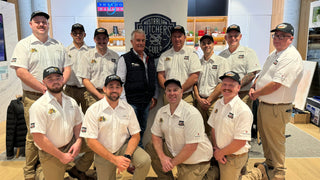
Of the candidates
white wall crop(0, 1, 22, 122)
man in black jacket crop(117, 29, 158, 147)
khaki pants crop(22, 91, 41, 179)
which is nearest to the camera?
khaki pants crop(22, 91, 41, 179)

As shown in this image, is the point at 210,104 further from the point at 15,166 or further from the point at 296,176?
the point at 15,166

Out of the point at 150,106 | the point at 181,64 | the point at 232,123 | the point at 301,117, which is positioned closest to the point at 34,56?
the point at 150,106

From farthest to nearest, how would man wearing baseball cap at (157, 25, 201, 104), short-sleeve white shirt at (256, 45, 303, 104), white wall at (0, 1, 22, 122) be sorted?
white wall at (0, 1, 22, 122), man wearing baseball cap at (157, 25, 201, 104), short-sleeve white shirt at (256, 45, 303, 104)

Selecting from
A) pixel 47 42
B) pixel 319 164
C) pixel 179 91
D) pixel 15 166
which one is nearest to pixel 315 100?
pixel 319 164

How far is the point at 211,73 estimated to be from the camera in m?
3.23

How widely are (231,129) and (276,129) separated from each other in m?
0.81

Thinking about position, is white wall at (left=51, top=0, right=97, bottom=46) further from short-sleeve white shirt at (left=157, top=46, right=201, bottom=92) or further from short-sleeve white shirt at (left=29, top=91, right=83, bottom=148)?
short-sleeve white shirt at (left=29, top=91, right=83, bottom=148)

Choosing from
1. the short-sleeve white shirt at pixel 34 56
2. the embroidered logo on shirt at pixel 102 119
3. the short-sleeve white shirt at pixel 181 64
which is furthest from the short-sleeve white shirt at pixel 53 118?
the short-sleeve white shirt at pixel 181 64

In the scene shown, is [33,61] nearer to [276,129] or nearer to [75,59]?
[75,59]

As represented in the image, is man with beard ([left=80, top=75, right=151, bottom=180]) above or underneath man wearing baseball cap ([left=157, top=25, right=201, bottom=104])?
underneath

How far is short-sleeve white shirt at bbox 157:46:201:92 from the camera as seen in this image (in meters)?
3.16

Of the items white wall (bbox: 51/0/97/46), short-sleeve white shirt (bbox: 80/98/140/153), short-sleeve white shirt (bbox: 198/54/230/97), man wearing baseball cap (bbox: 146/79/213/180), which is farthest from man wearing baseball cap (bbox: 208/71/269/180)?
white wall (bbox: 51/0/97/46)

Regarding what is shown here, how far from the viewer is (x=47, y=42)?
2.92m

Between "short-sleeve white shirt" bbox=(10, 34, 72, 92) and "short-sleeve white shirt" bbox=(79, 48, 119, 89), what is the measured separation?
40cm
